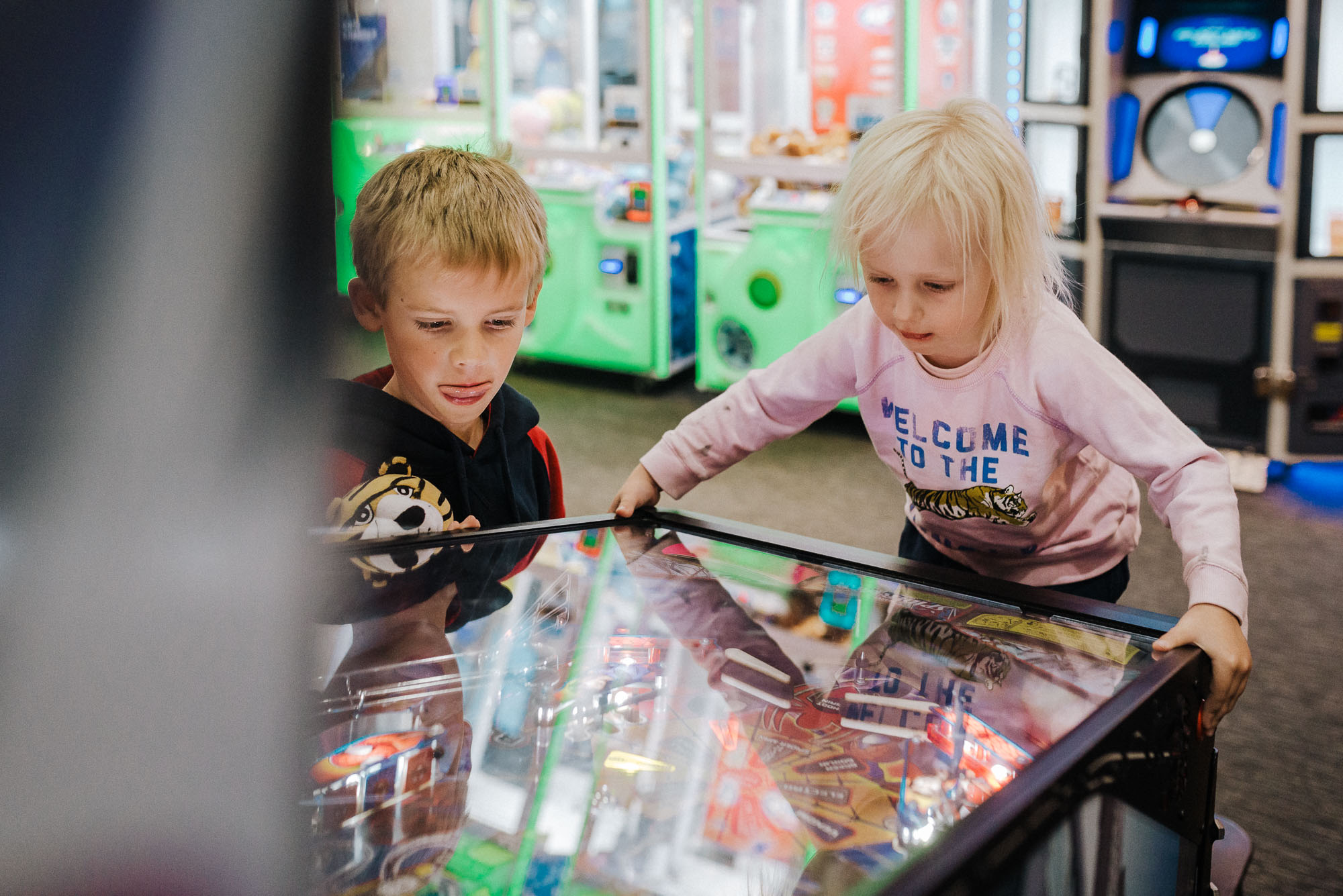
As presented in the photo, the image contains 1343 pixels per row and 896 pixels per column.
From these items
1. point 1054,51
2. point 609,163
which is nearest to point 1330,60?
point 1054,51

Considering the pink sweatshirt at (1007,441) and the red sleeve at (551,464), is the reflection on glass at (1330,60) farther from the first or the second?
the red sleeve at (551,464)

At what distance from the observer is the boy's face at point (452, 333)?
97 cm

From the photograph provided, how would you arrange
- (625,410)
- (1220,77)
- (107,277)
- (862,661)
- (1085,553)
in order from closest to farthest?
1. (107,277)
2. (862,661)
3. (1085,553)
4. (1220,77)
5. (625,410)

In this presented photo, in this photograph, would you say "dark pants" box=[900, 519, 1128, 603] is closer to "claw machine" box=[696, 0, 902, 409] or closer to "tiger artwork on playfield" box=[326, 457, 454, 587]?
"tiger artwork on playfield" box=[326, 457, 454, 587]

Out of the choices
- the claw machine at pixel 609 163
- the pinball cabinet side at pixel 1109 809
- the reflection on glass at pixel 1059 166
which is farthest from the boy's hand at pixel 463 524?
the claw machine at pixel 609 163

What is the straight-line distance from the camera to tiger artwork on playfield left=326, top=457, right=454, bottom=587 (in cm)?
105

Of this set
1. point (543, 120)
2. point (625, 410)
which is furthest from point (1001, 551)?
point (543, 120)

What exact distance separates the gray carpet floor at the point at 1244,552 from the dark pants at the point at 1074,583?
0.55 meters

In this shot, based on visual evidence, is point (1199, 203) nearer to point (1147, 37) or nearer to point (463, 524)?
point (1147, 37)

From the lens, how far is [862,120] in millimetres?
3469

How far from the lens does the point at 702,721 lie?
754 millimetres

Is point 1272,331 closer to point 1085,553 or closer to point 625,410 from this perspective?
point 625,410

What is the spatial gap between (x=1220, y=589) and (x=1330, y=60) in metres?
2.57

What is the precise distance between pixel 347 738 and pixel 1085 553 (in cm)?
82
